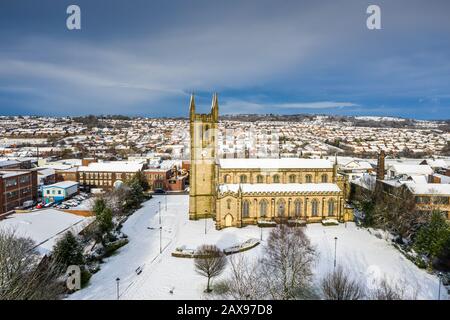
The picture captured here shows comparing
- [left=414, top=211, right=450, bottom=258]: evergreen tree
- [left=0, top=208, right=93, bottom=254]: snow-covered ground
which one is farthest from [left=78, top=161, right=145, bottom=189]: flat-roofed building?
[left=414, top=211, right=450, bottom=258]: evergreen tree

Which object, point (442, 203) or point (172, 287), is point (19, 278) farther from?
point (442, 203)

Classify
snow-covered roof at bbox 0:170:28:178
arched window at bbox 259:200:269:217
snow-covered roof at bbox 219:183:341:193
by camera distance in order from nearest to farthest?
arched window at bbox 259:200:269:217 < snow-covered roof at bbox 219:183:341:193 < snow-covered roof at bbox 0:170:28:178

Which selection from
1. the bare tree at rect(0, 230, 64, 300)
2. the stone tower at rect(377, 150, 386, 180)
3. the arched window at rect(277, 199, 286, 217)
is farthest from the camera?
the stone tower at rect(377, 150, 386, 180)

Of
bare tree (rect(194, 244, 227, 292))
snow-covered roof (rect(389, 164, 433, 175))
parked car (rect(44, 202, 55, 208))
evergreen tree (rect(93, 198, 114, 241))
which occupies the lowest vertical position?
parked car (rect(44, 202, 55, 208))

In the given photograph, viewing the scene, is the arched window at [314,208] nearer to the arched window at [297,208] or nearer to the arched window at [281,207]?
the arched window at [297,208]

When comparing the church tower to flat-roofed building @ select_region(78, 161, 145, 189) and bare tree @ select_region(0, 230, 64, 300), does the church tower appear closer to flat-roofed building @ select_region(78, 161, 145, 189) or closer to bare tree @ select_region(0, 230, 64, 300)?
bare tree @ select_region(0, 230, 64, 300)

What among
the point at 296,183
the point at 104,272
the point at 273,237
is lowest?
the point at 104,272
